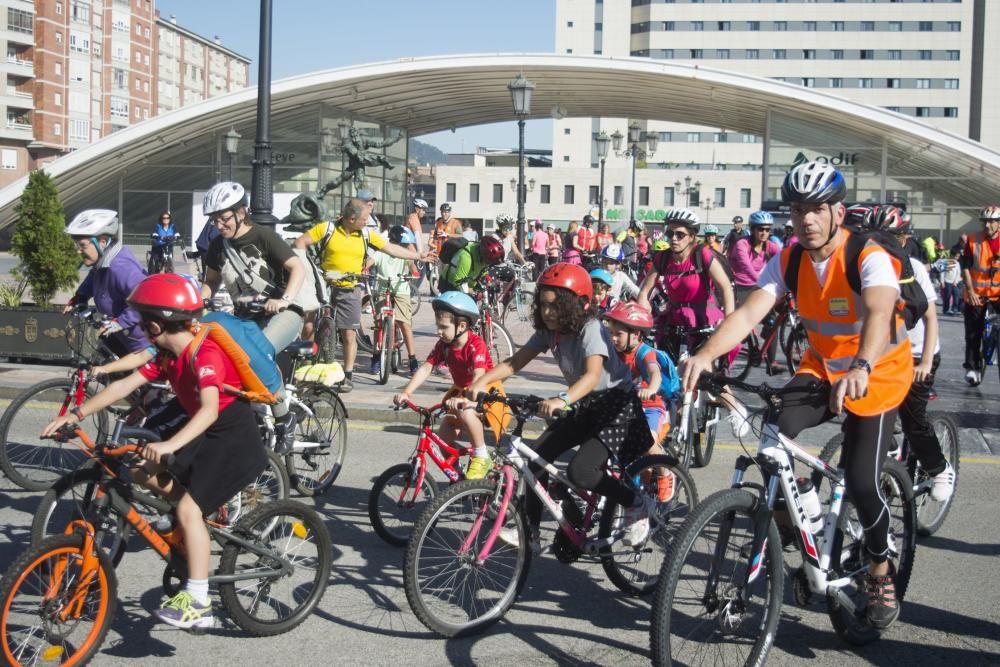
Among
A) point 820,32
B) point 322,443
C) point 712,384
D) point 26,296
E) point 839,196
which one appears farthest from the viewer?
point 820,32

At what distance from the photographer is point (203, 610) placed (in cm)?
425

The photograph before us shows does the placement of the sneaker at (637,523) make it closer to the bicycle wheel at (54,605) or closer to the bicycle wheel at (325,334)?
the bicycle wheel at (54,605)

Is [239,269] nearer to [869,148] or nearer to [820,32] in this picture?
[869,148]

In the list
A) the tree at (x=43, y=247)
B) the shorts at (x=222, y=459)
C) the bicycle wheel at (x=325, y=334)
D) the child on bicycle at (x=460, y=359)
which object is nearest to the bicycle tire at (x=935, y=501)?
the child on bicycle at (x=460, y=359)

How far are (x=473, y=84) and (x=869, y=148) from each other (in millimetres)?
13788

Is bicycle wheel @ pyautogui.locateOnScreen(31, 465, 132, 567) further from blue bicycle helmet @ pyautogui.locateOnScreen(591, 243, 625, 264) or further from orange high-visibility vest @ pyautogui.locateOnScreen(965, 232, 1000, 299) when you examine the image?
orange high-visibility vest @ pyautogui.locateOnScreen(965, 232, 1000, 299)

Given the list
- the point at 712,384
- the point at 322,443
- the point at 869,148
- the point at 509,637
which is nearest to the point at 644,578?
the point at 509,637

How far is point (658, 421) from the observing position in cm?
645

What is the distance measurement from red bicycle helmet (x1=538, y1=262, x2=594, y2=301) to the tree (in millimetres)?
10003

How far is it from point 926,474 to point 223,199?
14.0 feet

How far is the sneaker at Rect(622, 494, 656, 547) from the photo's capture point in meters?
5.10

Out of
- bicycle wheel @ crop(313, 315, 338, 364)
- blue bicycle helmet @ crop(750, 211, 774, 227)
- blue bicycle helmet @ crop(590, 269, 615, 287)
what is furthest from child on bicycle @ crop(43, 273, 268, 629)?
blue bicycle helmet @ crop(750, 211, 774, 227)

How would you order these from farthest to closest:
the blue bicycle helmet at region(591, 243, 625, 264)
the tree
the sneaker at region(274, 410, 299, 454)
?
the tree, the blue bicycle helmet at region(591, 243, 625, 264), the sneaker at region(274, 410, 299, 454)

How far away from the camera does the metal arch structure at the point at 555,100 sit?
1362 inches
